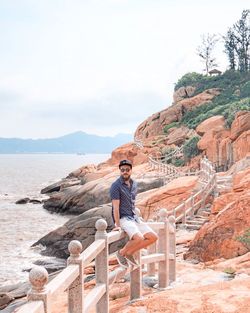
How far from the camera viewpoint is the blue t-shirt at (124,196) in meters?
7.34

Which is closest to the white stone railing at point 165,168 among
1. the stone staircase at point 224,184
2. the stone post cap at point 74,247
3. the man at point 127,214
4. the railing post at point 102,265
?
the stone staircase at point 224,184

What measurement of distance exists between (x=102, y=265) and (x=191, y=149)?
38.9 meters

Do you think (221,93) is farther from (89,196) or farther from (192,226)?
(192,226)

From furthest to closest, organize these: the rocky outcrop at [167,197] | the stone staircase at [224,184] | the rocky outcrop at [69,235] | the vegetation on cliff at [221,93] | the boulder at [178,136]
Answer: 1. the boulder at [178,136]
2. the vegetation on cliff at [221,93]
3. the rocky outcrop at [167,197]
4. the rocky outcrop at [69,235]
5. the stone staircase at [224,184]

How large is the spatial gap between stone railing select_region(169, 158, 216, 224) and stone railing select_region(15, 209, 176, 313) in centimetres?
932

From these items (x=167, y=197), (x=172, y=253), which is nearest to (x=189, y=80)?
(x=167, y=197)

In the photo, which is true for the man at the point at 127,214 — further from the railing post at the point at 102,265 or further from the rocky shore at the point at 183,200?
the rocky shore at the point at 183,200

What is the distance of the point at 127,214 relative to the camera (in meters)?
7.45

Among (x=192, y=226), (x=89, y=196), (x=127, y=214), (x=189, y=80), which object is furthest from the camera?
(x=189, y=80)

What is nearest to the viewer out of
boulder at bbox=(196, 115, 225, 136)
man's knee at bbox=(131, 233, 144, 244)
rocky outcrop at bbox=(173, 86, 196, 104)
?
man's knee at bbox=(131, 233, 144, 244)

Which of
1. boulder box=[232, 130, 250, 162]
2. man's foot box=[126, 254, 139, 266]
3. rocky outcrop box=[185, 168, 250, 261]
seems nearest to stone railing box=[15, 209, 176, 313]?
man's foot box=[126, 254, 139, 266]

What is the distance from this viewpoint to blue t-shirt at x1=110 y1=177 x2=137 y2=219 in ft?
24.1

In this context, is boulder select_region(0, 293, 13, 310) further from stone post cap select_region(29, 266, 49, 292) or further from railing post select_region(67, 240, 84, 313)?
stone post cap select_region(29, 266, 49, 292)

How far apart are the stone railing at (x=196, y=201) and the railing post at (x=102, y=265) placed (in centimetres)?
1190
